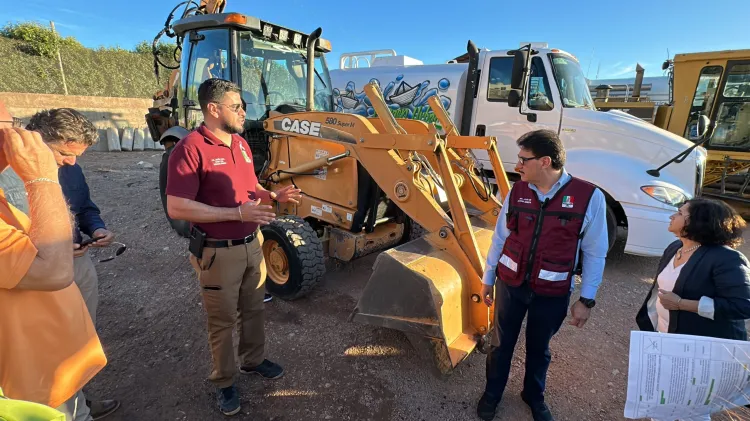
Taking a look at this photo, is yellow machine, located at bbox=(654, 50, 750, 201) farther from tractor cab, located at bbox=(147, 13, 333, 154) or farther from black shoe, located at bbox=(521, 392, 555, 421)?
tractor cab, located at bbox=(147, 13, 333, 154)

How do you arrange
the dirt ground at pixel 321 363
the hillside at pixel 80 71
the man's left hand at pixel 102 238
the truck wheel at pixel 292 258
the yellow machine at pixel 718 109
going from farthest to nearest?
1. the hillside at pixel 80 71
2. the yellow machine at pixel 718 109
3. the truck wheel at pixel 292 258
4. the dirt ground at pixel 321 363
5. the man's left hand at pixel 102 238

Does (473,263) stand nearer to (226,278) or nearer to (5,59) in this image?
(226,278)

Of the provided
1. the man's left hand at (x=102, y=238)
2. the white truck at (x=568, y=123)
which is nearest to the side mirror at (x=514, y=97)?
the white truck at (x=568, y=123)

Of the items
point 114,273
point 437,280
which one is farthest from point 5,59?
point 437,280

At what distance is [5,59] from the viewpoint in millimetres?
19031

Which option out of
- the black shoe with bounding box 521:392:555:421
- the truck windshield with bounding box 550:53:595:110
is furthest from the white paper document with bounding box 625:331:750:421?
the truck windshield with bounding box 550:53:595:110

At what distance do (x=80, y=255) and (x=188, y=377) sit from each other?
3.76 ft

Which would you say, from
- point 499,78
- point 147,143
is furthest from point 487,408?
point 147,143

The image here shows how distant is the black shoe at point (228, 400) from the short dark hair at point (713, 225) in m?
2.68

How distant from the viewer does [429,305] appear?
2492mm

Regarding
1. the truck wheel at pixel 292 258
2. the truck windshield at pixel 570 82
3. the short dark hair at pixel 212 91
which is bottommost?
the truck wheel at pixel 292 258

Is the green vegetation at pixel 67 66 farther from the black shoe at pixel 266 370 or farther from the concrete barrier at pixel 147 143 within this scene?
the black shoe at pixel 266 370

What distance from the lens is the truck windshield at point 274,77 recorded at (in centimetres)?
448

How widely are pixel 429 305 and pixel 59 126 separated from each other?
2.14m
